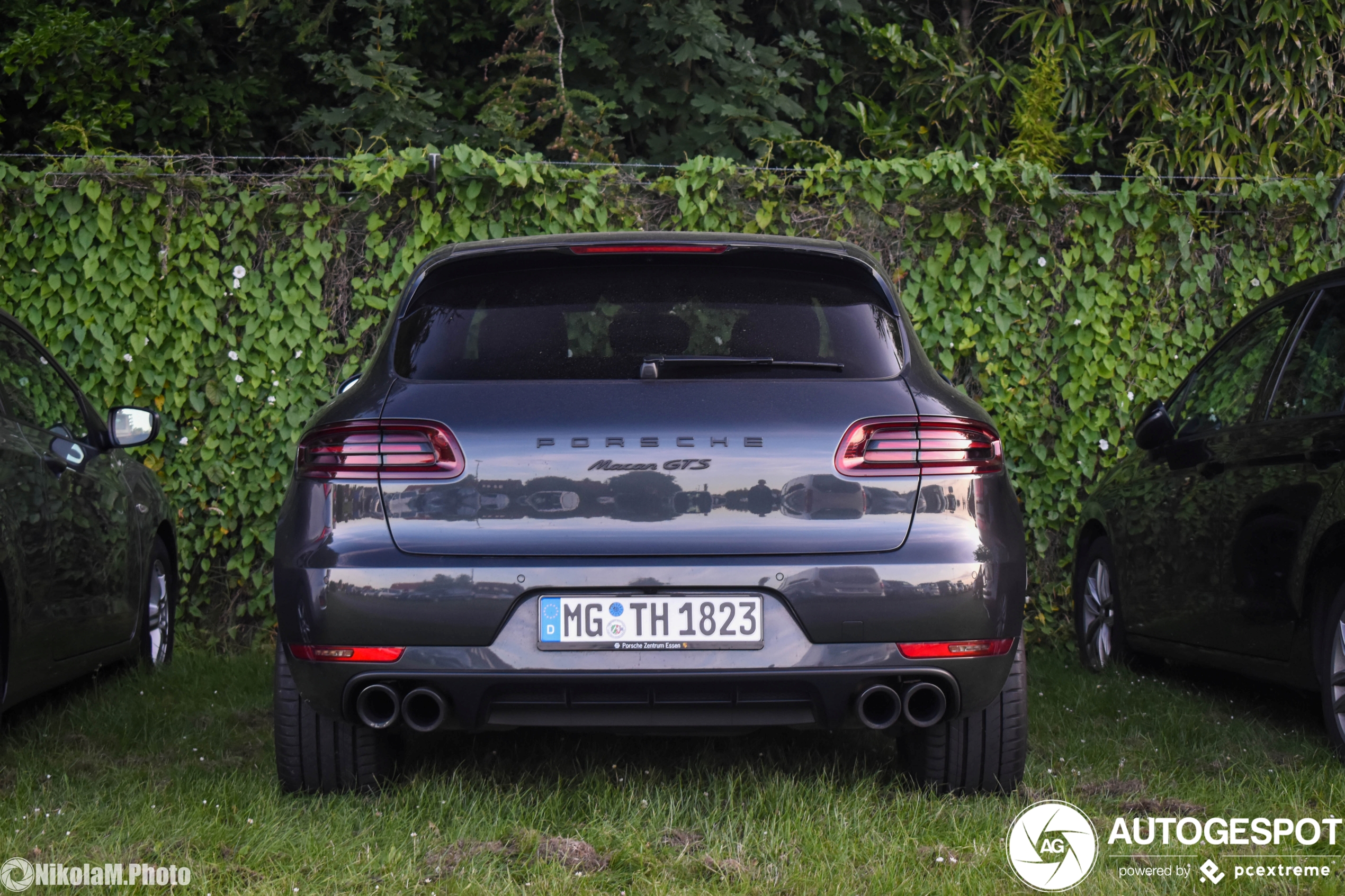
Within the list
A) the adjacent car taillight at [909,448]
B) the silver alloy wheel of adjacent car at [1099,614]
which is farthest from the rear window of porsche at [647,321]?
the silver alloy wheel of adjacent car at [1099,614]

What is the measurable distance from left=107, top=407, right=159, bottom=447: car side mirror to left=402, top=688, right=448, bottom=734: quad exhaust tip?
2.41 metres

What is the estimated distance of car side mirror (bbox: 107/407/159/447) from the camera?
5238 millimetres

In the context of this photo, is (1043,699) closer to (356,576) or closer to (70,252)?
(356,576)

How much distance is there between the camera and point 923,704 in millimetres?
3432

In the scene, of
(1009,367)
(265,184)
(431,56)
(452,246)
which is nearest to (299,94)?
(431,56)

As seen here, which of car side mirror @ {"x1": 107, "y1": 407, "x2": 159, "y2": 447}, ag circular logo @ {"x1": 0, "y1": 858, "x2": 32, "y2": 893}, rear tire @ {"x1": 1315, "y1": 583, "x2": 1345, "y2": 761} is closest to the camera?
ag circular logo @ {"x1": 0, "y1": 858, "x2": 32, "y2": 893}

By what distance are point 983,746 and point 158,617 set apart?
153 inches

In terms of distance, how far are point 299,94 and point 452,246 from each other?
7.68 metres

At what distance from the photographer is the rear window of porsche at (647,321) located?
11.4ft

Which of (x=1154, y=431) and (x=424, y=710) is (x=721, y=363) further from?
(x=1154, y=431)

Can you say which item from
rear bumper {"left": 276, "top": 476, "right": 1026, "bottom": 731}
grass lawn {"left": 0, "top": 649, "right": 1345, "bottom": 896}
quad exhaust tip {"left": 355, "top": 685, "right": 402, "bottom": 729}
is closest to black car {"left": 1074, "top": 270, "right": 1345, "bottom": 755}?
grass lawn {"left": 0, "top": 649, "right": 1345, "bottom": 896}

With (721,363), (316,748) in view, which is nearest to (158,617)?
(316,748)

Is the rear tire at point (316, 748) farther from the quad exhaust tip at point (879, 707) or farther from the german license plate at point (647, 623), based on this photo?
→ the quad exhaust tip at point (879, 707)

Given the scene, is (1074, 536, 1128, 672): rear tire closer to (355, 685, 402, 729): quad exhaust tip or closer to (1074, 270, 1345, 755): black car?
(1074, 270, 1345, 755): black car
